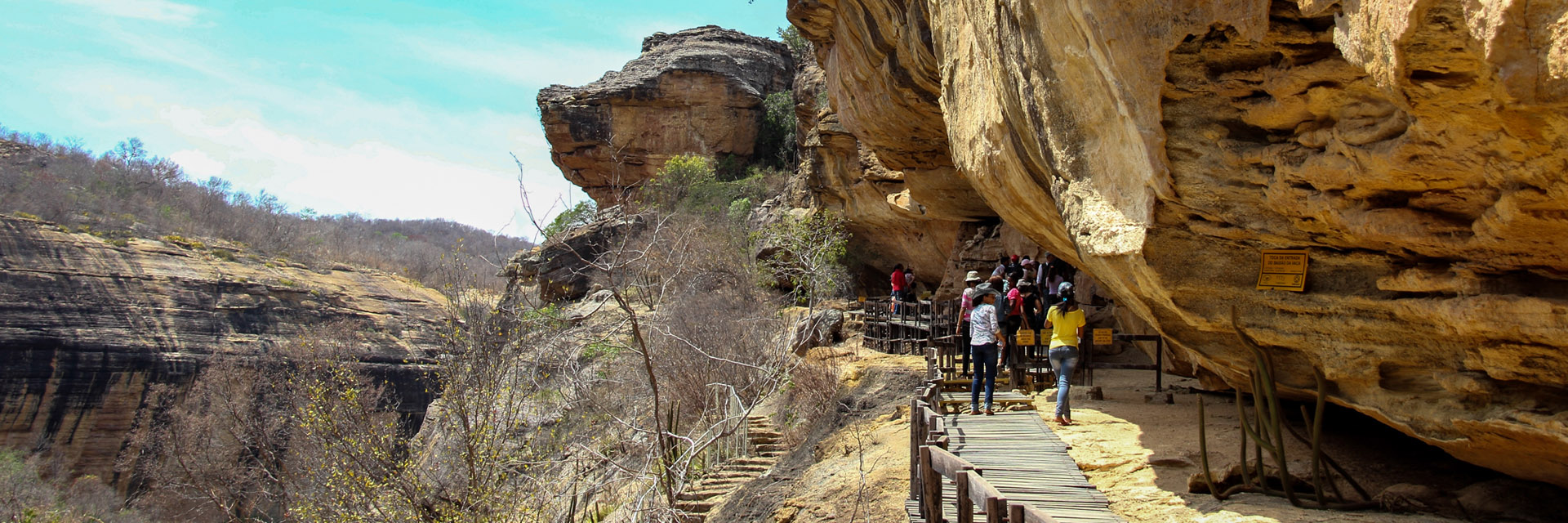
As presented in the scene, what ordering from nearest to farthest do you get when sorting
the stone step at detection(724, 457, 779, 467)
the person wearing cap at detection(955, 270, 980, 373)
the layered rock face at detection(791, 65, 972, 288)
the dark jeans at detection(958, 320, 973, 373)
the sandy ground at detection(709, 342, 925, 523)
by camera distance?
the sandy ground at detection(709, 342, 925, 523) < the person wearing cap at detection(955, 270, 980, 373) < the dark jeans at detection(958, 320, 973, 373) < the stone step at detection(724, 457, 779, 467) < the layered rock face at detection(791, 65, 972, 288)

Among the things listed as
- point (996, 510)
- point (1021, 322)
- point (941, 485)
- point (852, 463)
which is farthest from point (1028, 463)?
point (1021, 322)

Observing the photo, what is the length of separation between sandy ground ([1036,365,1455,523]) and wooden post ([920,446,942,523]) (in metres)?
1.00

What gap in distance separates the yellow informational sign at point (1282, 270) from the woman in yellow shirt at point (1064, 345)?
7.34 ft

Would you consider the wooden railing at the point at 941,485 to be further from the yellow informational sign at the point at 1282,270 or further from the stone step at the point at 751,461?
the stone step at the point at 751,461

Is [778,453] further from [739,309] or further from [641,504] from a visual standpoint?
[739,309]

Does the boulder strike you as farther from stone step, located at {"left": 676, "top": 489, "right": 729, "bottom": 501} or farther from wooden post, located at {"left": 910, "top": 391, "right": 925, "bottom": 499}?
wooden post, located at {"left": 910, "top": 391, "right": 925, "bottom": 499}

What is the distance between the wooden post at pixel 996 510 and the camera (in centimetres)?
443

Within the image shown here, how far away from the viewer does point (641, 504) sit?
38.9 feet

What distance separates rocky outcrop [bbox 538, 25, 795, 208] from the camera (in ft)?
107

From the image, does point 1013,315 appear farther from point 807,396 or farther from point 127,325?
point 127,325

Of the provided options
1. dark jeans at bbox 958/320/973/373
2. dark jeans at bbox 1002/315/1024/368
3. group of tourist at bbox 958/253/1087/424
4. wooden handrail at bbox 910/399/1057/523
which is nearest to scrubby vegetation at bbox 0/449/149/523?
dark jeans at bbox 958/320/973/373

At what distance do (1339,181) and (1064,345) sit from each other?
3407 mm

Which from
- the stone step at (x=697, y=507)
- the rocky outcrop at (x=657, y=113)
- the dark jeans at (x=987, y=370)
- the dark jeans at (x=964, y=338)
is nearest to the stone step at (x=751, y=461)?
the stone step at (x=697, y=507)

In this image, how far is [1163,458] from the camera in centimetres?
652
